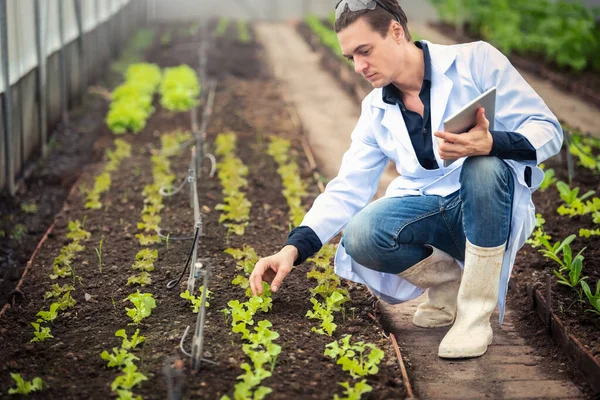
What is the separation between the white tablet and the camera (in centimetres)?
276

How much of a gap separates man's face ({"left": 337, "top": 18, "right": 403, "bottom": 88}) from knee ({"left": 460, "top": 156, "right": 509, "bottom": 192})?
485 mm

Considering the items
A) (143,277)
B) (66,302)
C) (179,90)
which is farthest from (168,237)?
(179,90)

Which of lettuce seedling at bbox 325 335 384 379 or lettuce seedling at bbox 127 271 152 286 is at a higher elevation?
lettuce seedling at bbox 325 335 384 379

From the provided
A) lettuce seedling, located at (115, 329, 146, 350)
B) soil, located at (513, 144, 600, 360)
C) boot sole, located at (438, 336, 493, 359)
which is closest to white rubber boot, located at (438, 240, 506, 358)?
boot sole, located at (438, 336, 493, 359)

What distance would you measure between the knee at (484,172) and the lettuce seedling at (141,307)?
143 cm

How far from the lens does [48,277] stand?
13.3 feet

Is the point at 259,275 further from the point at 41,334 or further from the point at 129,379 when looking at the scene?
the point at 41,334

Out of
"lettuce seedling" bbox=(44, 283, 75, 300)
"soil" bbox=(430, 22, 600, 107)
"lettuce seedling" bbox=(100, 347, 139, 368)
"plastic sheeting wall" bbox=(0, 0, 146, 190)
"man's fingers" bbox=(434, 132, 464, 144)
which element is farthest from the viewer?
"soil" bbox=(430, 22, 600, 107)

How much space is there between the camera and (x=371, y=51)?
3082mm

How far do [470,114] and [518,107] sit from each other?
369 mm

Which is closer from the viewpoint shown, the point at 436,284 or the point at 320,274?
the point at 436,284

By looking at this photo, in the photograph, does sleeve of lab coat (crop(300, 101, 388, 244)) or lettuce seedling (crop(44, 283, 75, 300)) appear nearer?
sleeve of lab coat (crop(300, 101, 388, 244))

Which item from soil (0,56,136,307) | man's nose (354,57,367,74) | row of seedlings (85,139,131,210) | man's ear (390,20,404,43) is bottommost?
soil (0,56,136,307)

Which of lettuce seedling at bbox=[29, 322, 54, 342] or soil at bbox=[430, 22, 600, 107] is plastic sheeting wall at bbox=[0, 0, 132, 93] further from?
soil at bbox=[430, 22, 600, 107]
